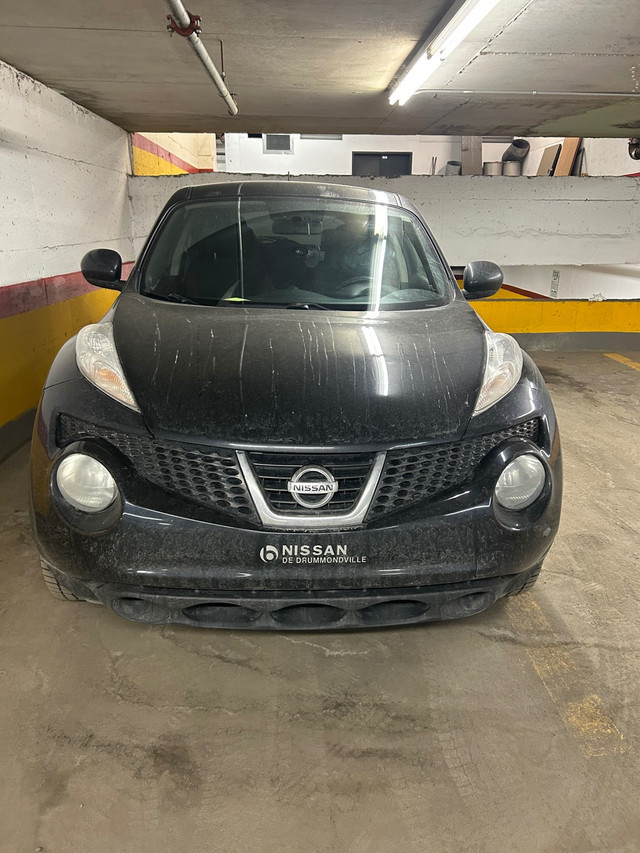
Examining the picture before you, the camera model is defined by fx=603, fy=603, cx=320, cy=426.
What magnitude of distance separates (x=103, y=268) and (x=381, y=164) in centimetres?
1487

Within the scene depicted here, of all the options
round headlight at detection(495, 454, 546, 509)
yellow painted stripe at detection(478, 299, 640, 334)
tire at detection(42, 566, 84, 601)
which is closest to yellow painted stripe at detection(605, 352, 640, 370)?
yellow painted stripe at detection(478, 299, 640, 334)

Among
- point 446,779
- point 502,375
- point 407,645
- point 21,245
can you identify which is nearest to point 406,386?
point 502,375

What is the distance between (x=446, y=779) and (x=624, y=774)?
18.4 inches

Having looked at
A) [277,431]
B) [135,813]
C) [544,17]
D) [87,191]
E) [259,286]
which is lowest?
[135,813]

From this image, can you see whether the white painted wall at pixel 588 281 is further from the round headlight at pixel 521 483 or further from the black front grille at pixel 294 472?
the black front grille at pixel 294 472

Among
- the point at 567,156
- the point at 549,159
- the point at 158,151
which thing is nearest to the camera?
the point at 158,151

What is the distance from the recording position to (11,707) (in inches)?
68.2

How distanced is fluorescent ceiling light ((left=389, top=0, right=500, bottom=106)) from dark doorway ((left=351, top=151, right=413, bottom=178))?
11.8 metres

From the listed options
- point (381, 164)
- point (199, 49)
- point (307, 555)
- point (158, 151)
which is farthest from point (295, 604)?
point (381, 164)

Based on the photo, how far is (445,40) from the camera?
11.0 ft

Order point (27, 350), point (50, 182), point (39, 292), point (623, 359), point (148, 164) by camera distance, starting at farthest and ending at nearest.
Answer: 1. point (148, 164)
2. point (623, 359)
3. point (50, 182)
4. point (39, 292)
5. point (27, 350)

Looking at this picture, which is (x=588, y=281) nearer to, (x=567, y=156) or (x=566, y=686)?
(x=567, y=156)

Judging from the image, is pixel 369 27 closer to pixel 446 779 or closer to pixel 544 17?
pixel 544 17

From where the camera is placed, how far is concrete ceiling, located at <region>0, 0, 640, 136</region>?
10.8ft
